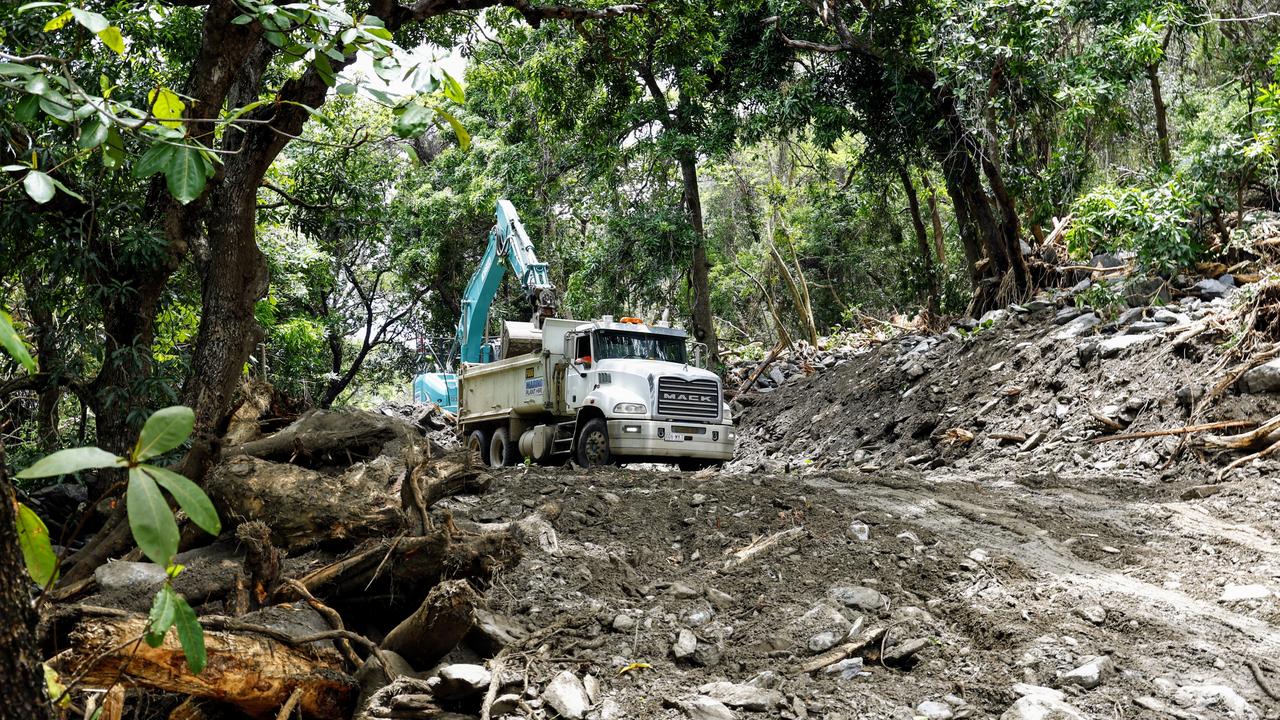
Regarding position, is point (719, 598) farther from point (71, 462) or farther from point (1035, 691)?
point (71, 462)

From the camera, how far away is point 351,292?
1209 inches

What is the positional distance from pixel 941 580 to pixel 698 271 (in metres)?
16.0

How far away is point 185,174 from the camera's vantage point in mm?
2234

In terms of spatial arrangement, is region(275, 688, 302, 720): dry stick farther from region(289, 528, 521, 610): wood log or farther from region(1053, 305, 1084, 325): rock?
region(1053, 305, 1084, 325): rock

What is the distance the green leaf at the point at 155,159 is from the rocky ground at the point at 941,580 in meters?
3.11

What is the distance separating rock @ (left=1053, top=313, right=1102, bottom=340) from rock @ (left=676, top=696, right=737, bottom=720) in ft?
34.4

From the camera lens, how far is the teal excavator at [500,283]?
1602 cm

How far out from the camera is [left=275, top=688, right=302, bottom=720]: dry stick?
4.25 m

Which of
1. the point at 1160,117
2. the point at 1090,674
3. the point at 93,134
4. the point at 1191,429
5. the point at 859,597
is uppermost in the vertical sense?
the point at 1160,117

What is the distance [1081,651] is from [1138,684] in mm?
319

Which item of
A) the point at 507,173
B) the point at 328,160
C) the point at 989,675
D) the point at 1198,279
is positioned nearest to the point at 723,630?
the point at 989,675

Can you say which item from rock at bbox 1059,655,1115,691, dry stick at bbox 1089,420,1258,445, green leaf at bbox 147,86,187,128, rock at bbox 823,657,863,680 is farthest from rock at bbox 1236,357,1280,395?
green leaf at bbox 147,86,187,128

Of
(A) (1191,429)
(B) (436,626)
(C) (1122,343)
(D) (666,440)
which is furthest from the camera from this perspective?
(D) (666,440)

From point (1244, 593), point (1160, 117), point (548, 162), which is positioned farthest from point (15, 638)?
point (548, 162)
